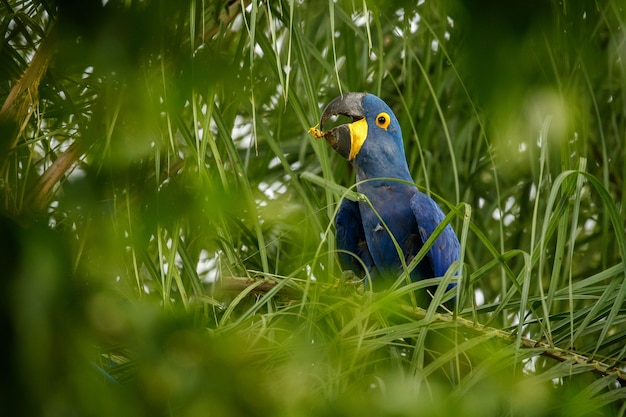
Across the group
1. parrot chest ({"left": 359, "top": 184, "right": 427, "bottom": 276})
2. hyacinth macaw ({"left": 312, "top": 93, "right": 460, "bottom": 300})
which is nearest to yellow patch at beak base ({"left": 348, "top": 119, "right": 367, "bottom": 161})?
hyacinth macaw ({"left": 312, "top": 93, "right": 460, "bottom": 300})

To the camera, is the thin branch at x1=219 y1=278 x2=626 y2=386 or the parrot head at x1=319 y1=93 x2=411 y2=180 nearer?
the thin branch at x1=219 y1=278 x2=626 y2=386

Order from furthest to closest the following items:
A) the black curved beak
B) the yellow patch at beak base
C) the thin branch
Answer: the yellow patch at beak base → the black curved beak → the thin branch

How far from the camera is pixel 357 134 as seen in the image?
2.67 metres

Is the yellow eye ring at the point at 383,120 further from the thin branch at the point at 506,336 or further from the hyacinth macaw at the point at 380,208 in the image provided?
the thin branch at the point at 506,336

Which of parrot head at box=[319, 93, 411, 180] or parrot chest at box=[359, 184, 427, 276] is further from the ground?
parrot head at box=[319, 93, 411, 180]

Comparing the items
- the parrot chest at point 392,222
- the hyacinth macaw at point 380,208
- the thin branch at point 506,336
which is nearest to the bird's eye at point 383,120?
the hyacinth macaw at point 380,208

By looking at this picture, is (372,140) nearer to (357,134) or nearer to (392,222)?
(357,134)

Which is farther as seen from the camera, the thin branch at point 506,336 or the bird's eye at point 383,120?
the bird's eye at point 383,120

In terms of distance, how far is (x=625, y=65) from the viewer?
5.69ft

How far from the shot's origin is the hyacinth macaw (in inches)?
101

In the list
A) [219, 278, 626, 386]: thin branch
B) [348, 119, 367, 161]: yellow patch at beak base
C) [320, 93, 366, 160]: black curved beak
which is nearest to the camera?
[219, 278, 626, 386]: thin branch

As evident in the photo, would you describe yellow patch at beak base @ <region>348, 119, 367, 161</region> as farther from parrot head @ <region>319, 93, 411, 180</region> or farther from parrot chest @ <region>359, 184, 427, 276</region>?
parrot chest @ <region>359, 184, 427, 276</region>

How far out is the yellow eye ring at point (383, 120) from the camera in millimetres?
2674

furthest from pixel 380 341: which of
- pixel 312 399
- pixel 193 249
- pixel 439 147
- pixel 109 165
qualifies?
pixel 439 147
